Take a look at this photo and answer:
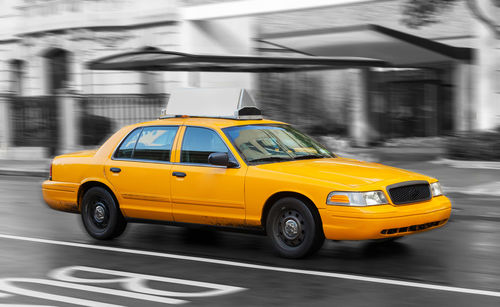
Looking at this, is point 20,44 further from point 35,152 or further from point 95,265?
point 95,265

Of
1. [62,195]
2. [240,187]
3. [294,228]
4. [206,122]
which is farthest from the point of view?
[62,195]

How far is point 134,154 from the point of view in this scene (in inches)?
360

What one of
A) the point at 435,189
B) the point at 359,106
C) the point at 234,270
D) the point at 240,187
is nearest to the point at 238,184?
the point at 240,187

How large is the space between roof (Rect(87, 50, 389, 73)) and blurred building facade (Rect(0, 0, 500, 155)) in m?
3.50

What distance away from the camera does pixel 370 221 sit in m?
7.38

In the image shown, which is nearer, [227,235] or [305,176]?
[305,176]

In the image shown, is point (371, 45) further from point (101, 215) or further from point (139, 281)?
point (139, 281)

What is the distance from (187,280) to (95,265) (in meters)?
1.23

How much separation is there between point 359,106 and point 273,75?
3091 mm

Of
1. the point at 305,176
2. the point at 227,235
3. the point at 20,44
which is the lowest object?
the point at 227,235

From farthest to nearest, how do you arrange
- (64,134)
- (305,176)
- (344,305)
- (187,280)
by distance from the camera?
(64,134) → (305,176) → (187,280) → (344,305)

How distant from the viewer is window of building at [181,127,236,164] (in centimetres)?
851

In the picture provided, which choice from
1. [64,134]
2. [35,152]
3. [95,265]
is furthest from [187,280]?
[35,152]

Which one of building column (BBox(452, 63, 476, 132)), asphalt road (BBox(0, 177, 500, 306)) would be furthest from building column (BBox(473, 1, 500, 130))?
asphalt road (BBox(0, 177, 500, 306))
